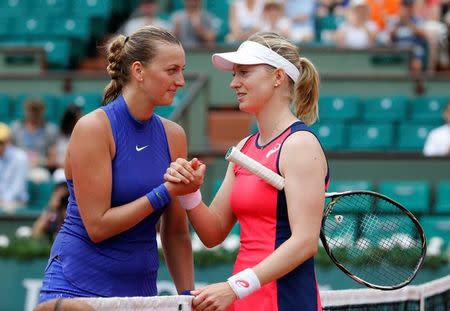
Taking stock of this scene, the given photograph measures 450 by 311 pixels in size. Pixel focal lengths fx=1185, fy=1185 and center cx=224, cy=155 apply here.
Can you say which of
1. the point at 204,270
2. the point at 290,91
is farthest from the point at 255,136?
the point at 204,270

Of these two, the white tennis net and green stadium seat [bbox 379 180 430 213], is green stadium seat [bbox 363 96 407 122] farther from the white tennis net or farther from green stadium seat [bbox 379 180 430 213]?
the white tennis net

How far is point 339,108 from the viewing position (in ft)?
39.4

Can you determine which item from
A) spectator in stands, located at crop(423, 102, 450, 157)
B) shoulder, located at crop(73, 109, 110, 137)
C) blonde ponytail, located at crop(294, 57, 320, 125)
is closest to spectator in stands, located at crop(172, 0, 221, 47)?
spectator in stands, located at crop(423, 102, 450, 157)

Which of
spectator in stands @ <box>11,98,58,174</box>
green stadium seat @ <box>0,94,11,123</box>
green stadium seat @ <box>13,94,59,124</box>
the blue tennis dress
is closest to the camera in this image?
the blue tennis dress

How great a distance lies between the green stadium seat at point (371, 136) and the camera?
1184cm

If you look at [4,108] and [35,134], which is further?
[4,108]

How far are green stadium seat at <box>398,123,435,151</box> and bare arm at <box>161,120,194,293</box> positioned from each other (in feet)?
25.3

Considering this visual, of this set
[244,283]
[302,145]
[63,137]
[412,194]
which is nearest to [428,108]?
[412,194]

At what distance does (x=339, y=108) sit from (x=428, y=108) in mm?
900

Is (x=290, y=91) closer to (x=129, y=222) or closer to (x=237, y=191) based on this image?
(x=237, y=191)

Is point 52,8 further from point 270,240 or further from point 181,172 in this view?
point 270,240

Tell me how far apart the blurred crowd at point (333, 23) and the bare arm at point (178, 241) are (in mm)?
8407

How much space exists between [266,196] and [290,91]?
420 millimetres

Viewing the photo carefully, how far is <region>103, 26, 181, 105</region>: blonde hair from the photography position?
13.3ft
